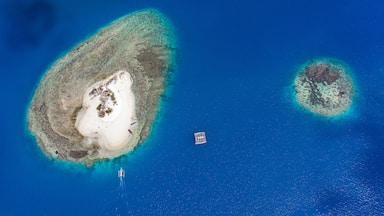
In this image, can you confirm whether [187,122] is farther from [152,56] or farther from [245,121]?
[152,56]

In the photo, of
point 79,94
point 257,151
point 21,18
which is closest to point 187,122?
point 257,151

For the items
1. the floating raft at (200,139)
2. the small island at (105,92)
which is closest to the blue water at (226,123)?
the floating raft at (200,139)

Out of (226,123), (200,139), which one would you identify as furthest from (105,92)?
(226,123)

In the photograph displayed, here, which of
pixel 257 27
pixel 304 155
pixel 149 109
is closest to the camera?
pixel 304 155

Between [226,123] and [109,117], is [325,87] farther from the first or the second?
[109,117]

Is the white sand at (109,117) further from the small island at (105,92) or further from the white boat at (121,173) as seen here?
the white boat at (121,173)

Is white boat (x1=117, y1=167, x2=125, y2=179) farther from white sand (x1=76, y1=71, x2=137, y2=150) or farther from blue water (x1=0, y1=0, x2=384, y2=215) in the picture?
white sand (x1=76, y1=71, x2=137, y2=150)
